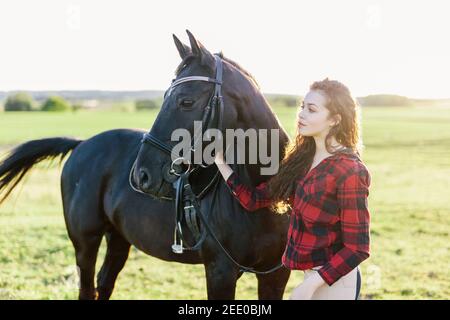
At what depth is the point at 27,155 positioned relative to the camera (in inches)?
219

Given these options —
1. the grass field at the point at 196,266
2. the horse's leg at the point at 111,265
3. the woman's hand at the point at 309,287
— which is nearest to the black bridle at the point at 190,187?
the woman's hand at the point at 309,287

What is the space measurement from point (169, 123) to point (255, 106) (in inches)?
24.9

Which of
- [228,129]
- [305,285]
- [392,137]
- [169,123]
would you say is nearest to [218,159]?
[228,129]

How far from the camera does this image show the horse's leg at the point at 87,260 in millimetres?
4879

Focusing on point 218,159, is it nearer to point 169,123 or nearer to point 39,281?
point 169,123

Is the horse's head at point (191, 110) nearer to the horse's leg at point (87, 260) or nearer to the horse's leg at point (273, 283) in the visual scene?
the horse's leg at point (273, 283)

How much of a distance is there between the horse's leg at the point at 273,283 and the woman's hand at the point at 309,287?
3.96ft

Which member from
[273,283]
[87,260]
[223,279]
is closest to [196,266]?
[87,260]

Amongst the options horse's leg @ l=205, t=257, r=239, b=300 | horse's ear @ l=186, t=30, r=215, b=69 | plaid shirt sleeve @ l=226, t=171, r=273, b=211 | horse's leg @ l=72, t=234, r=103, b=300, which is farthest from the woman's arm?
Answer: horse's leg @ l=72, t=234, r=103, b=300

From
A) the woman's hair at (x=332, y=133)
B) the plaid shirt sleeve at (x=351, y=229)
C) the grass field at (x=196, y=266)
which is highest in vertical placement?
the woman's hair at (x=332, y=133)

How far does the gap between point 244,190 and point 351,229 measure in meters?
1.02

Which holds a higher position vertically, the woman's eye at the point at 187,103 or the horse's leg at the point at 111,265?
the woman's eye at the point at 187,103

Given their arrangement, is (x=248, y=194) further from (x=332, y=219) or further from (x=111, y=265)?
(x=111, y=265)

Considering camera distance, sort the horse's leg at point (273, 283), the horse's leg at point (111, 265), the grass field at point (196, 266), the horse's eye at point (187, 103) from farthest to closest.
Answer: the grass field at point (196, 266)
the horse's leg at point (111, 265)
the horse's leg at point (273, 283)
the horse's eye at point (187, 103)
